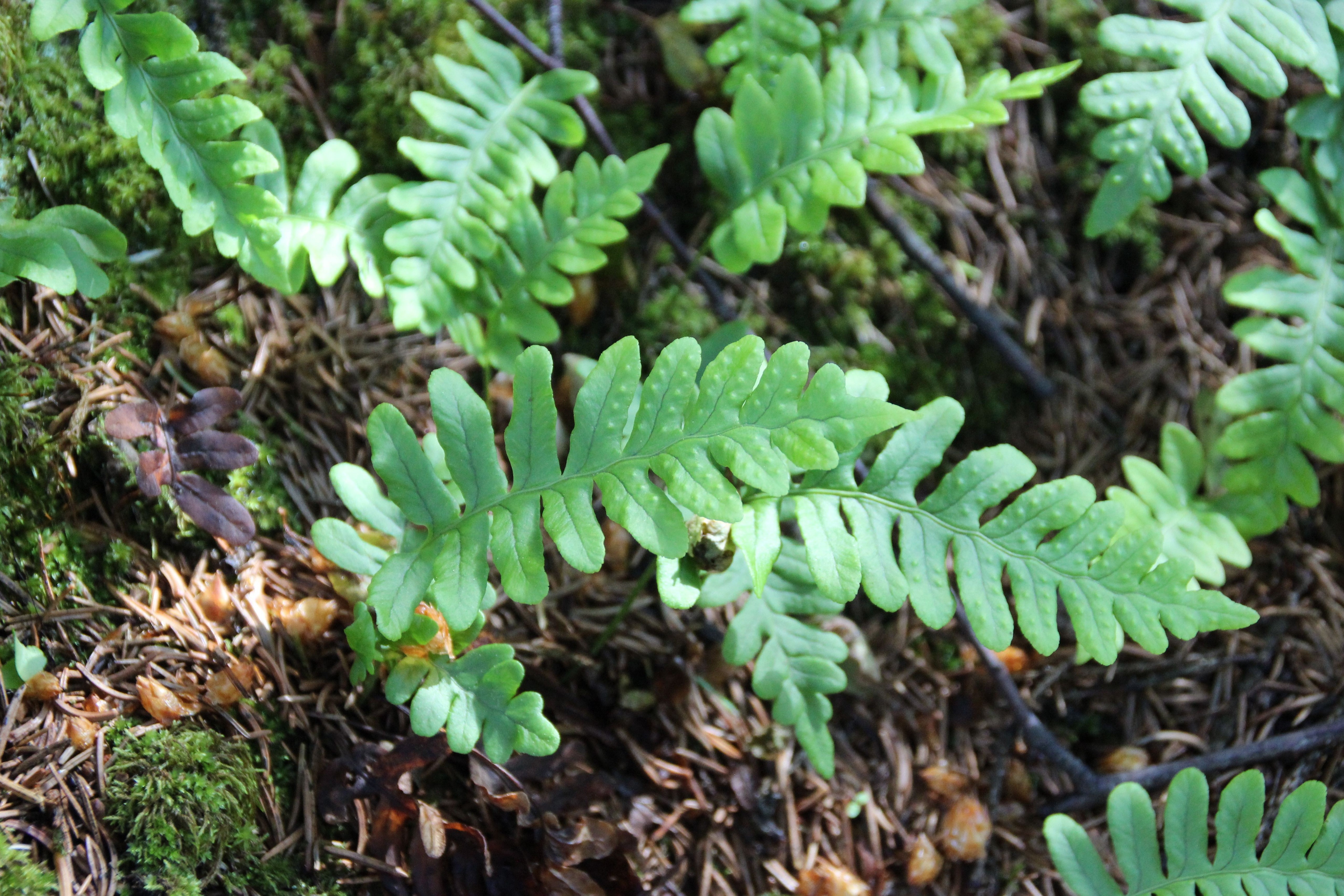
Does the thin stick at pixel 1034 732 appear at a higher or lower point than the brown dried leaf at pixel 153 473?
lower

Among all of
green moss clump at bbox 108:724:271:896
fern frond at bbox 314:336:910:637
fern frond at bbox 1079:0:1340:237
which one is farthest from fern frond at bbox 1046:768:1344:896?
green moss clump at bbox 108:724:271:896

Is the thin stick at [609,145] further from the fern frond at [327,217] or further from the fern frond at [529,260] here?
the fern frond at [327,217]

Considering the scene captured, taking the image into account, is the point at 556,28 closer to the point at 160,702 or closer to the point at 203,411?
the point at 203,411

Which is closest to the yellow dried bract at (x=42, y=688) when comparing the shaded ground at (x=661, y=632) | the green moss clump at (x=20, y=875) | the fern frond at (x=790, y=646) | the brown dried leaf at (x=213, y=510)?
the shaded ground at (x=661, y=632)

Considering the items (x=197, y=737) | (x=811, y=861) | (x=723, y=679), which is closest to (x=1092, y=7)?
(x=723, y=679)

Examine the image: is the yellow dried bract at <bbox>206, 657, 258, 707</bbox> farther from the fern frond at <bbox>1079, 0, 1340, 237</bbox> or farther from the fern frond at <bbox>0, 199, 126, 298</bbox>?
the fern frond at <bbox>1079, 0, 1340, 237</bbox>

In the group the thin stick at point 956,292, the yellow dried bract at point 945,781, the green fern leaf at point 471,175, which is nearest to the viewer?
the green fern leaf at point 471,175

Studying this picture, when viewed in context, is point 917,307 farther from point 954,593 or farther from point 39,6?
point 39,6
